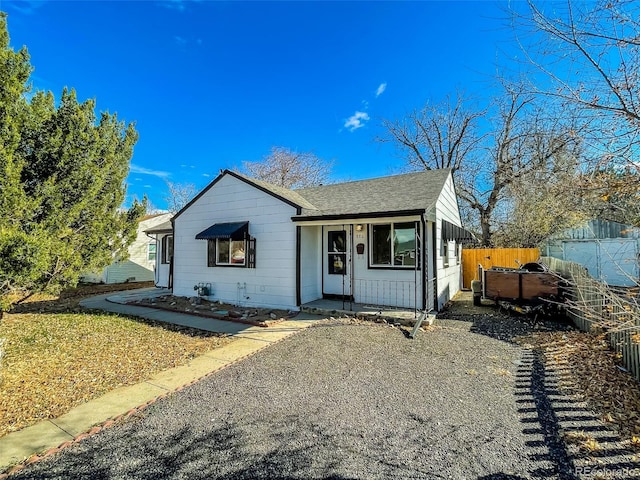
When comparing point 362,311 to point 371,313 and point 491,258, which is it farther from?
point 491,258

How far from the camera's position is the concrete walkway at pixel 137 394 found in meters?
3.03

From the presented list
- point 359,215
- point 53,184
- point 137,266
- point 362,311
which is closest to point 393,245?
point 359,215

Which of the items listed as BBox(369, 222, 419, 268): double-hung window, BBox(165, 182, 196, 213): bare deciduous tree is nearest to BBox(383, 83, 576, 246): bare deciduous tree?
BBox(369, 222, 419, 268): double-hung window

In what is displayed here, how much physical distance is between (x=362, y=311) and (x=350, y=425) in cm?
507

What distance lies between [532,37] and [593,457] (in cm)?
471

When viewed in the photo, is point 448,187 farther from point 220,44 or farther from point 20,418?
point 20,418

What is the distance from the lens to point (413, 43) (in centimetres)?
854

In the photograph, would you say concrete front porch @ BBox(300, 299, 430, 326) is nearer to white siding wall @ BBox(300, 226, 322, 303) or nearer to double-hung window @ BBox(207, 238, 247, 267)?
white siding wall @ BBox(300, 226, 322, 303)

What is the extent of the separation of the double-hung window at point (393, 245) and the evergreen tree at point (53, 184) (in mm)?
7077

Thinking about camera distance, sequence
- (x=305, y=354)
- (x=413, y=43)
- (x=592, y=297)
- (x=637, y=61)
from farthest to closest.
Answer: (x=413, y=43) < (x=592, y=297) < (x=305, y=354) < (x=637, y=61)

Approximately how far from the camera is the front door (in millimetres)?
9789

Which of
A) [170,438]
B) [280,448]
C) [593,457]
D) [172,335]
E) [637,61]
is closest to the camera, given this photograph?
[593,457]

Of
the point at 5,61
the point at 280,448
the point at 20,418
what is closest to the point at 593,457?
the point at 280,448

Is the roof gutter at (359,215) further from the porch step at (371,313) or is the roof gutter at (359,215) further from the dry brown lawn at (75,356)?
the dry brown lawn at (75,356)
